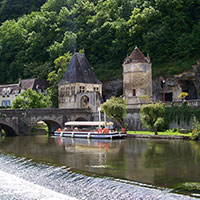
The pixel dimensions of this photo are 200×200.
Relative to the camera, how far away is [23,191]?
747 inches

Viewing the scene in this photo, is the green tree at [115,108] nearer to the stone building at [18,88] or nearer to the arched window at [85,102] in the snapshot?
the arched window at [85,102]

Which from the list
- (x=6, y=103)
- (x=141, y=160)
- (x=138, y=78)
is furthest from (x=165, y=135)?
(x=6, y=103)

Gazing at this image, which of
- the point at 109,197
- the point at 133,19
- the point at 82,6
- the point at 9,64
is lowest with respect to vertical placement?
the point at 109,197

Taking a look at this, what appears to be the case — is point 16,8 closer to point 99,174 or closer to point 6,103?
point 6,103

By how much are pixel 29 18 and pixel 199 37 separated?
61.1 m

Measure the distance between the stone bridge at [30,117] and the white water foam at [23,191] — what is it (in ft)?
93.1

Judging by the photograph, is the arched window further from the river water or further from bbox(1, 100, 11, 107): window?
the river water

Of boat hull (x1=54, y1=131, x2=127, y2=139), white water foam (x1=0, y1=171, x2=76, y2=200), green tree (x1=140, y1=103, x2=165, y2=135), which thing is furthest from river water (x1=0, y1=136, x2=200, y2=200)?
boat hull (x1=54, y1=131, x2=127, y2=139)

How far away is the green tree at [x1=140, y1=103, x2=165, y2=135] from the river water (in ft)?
36.7

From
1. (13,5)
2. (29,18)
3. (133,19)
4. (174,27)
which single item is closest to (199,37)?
(174,27)

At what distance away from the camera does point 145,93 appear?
184 ft

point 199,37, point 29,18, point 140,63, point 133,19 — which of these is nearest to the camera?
point 140,63

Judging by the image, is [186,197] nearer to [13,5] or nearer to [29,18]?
[29,18]

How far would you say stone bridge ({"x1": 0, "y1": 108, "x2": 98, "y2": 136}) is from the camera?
49.2m
